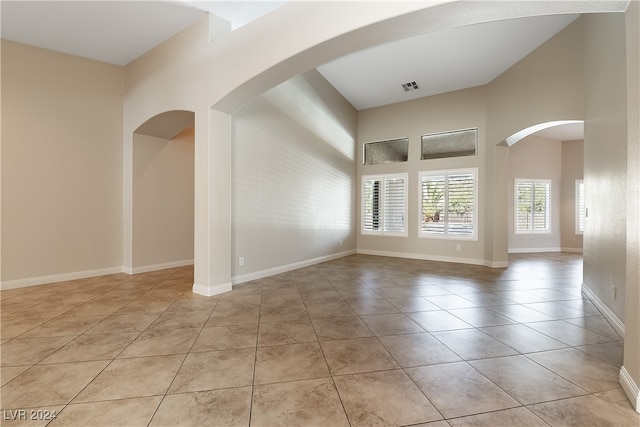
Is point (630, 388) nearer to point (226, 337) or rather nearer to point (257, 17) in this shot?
point (226, 337)

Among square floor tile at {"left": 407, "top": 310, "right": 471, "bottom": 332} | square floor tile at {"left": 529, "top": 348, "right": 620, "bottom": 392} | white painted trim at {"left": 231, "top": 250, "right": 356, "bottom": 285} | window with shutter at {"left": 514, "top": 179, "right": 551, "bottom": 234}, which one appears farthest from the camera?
window with shutter at {"left": 514, "top": 179, "right": 551, "bottom": 234}

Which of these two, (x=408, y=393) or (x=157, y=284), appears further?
(x=157, y=284)

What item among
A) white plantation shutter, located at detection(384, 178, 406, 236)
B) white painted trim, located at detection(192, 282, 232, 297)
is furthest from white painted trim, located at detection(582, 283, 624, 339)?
white painted trim, located at detection(192, 282, 232, 297)

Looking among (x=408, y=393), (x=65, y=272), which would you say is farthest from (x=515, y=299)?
(x=65, y=272)

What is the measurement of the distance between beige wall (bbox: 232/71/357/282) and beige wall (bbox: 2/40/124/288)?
248 centimetres

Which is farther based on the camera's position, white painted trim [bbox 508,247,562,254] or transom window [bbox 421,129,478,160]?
white painted trim [bbox 508,247,562,254]

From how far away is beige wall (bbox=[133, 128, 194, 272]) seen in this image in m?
5.07

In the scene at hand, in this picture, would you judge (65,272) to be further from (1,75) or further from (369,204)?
(369,204)

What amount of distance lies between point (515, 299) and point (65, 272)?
6481mm

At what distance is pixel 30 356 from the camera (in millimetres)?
2158

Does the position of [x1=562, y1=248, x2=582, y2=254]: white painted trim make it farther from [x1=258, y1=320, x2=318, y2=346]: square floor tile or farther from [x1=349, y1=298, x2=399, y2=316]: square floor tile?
[x1=258, y1=320, x2=318, y2=346]: square floor tile

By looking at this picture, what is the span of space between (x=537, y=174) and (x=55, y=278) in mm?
11343

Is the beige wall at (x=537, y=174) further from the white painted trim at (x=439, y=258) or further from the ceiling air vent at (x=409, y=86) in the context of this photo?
the ceiling air vent at (x=409, y=86)

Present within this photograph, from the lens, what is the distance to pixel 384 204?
7438 mm
